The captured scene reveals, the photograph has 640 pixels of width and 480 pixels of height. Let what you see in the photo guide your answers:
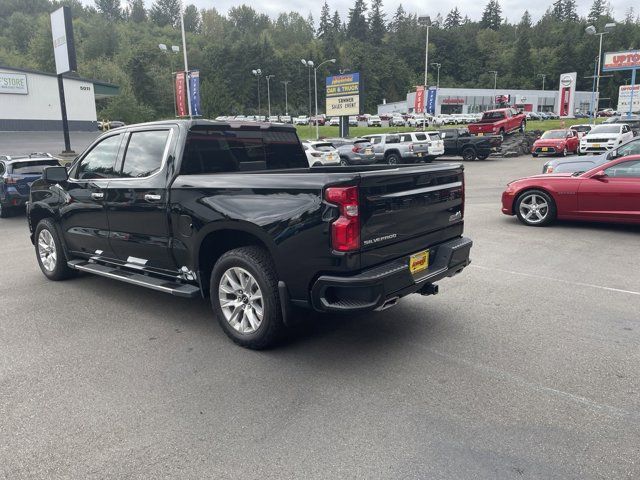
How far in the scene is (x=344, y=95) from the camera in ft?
134

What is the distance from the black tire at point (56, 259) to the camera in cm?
636

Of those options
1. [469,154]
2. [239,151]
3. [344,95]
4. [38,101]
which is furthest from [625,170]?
[38,101]

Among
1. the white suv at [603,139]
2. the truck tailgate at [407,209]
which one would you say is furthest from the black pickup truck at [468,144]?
the truck tailgate at [407,209]

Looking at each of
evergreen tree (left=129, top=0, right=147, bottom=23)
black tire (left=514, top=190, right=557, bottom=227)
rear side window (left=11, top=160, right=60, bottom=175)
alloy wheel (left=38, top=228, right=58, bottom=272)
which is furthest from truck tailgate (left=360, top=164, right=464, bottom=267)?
evergreen tree (left=129, top=0, right=147, bottom=23)

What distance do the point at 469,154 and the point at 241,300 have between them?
27.3 metres

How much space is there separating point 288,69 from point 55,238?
11767 centimetres

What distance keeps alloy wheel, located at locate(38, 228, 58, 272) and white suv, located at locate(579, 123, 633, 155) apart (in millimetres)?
25625

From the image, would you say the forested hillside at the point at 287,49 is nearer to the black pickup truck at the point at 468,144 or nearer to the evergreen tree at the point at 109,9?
the evergreen tree at the point at 109,9

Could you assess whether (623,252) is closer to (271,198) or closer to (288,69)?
(271,198)

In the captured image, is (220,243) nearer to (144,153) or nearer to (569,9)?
(144,153)

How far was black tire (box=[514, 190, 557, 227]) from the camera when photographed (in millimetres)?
9594

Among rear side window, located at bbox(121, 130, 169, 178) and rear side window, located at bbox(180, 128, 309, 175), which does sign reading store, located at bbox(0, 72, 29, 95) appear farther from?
rear side window, located at bbox(180, 128, 309, 175)

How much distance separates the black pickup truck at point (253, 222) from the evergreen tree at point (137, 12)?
176480mm

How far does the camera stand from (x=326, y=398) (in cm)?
352
